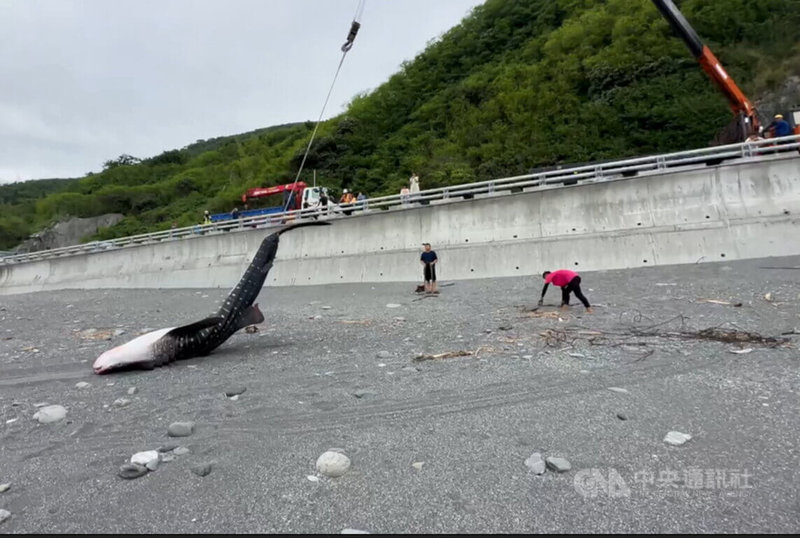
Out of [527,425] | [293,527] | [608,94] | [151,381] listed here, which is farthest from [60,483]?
[608,94]

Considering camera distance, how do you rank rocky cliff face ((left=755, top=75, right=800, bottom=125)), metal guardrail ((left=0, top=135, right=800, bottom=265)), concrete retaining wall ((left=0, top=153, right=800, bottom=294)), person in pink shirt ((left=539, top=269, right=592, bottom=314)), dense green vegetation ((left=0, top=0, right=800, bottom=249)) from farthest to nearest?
dense green vegetation ((left=0, top=0, right=800, bottom=249))
rocky cliff face ((left=755, top=75, right=800, bottom=125))
metal guardrail ((left=0, top=135, right=800, bottom=265))
concrete retaining wall ((left=0, top=153, right=800, bottom=294))
person in pink shirt ((left=539, top=269, right=592, bottom=314))

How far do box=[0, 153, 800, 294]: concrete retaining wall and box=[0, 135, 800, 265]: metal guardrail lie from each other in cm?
41

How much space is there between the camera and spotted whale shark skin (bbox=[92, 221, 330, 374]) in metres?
5.23

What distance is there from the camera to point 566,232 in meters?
12.8

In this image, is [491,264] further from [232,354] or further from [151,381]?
[151,381]

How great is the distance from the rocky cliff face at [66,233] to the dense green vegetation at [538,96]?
4332mm

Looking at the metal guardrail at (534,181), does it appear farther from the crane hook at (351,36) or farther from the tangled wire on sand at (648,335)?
the tangled wire on sand at (648,335)

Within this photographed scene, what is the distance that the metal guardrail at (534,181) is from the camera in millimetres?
11648

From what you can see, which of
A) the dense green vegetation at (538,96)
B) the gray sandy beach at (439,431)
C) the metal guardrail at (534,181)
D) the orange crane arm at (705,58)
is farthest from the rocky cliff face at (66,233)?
the orange crane arm at (705,58)

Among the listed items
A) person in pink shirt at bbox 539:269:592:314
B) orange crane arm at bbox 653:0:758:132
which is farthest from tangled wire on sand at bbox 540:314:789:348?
orange crane arm at bbox 653:0:758:132

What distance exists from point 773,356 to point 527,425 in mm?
3283

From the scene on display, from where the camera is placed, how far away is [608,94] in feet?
83.8

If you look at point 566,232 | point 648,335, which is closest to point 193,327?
point 648,335

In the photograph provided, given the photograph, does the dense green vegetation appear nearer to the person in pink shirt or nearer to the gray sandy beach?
the person in pink shirt
